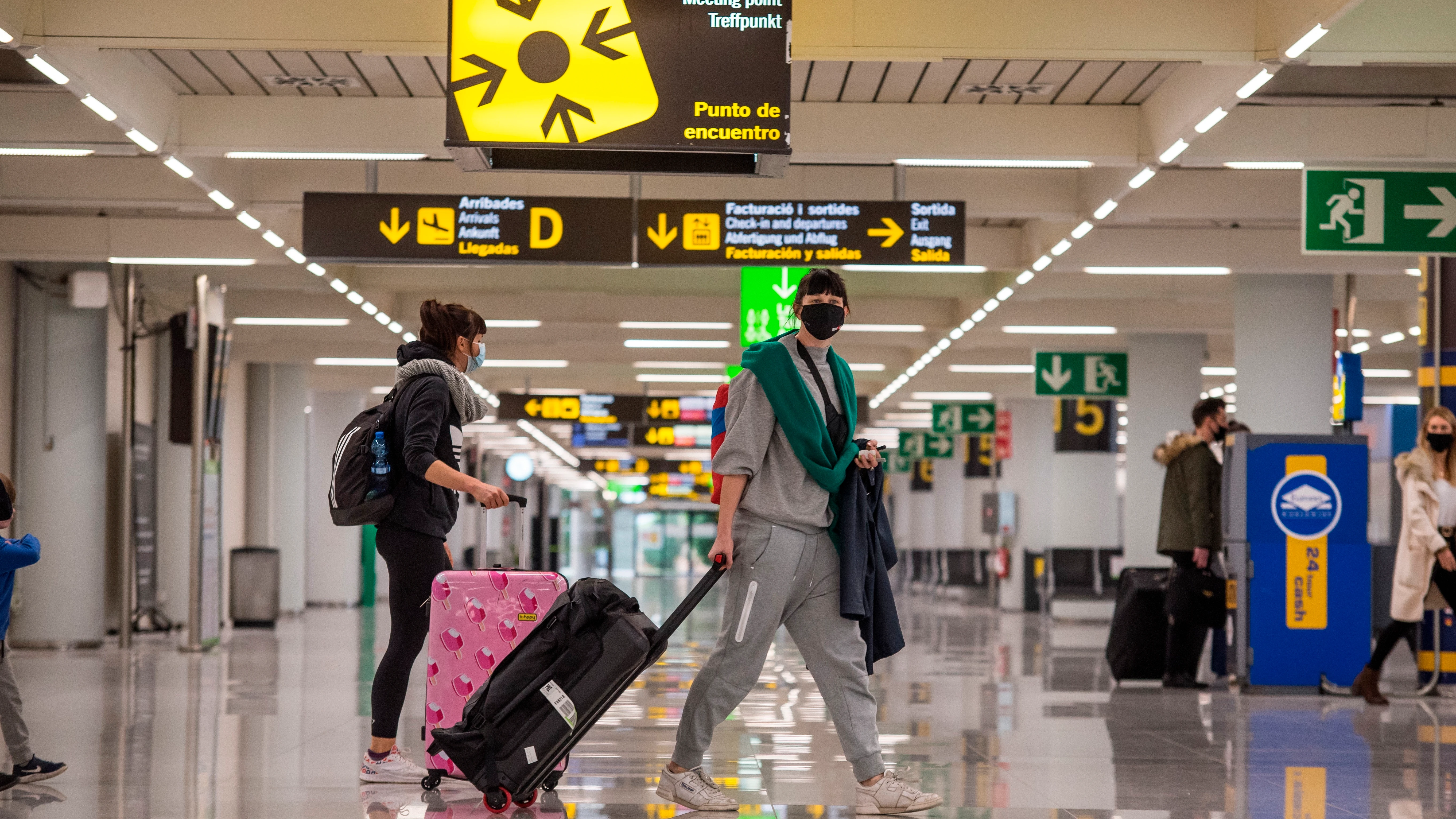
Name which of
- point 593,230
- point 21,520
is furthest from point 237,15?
point 21,520

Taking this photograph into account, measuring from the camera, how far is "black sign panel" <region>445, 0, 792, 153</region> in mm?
6133

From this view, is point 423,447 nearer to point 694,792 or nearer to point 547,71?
point 694,792

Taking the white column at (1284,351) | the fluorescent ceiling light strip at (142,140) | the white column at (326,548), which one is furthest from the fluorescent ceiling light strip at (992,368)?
the fluorescent ceiling light strip at (142,140)

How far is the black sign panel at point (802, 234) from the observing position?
30.2 ft

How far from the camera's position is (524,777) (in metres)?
4.37

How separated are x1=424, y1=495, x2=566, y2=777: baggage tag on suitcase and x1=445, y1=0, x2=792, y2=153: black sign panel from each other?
1.92 m

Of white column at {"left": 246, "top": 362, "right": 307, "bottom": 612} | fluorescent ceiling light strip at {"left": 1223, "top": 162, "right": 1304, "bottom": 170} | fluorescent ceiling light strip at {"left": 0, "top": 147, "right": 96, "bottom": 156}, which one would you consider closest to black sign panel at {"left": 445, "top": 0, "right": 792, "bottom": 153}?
fluorescent ceiling light strip at {"left": 0, "top": 147, "right": 96, "bottom": 156}

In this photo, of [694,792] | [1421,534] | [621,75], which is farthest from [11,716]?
[1421,534]

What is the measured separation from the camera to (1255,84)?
284 inches

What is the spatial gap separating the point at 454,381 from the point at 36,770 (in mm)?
2070

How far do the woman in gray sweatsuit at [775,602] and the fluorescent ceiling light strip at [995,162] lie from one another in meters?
4.61

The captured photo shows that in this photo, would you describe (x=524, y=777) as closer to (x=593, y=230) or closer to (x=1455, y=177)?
(x=593, y=230)

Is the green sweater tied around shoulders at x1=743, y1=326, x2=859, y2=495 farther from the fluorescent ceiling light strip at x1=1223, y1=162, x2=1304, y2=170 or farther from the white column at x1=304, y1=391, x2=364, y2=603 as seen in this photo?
the white column at x1=304, y1=391, x2=364, y2=603

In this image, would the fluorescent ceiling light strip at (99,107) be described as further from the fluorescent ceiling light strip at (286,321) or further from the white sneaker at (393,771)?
the fluorescent ceiling light strip at (286,321)
